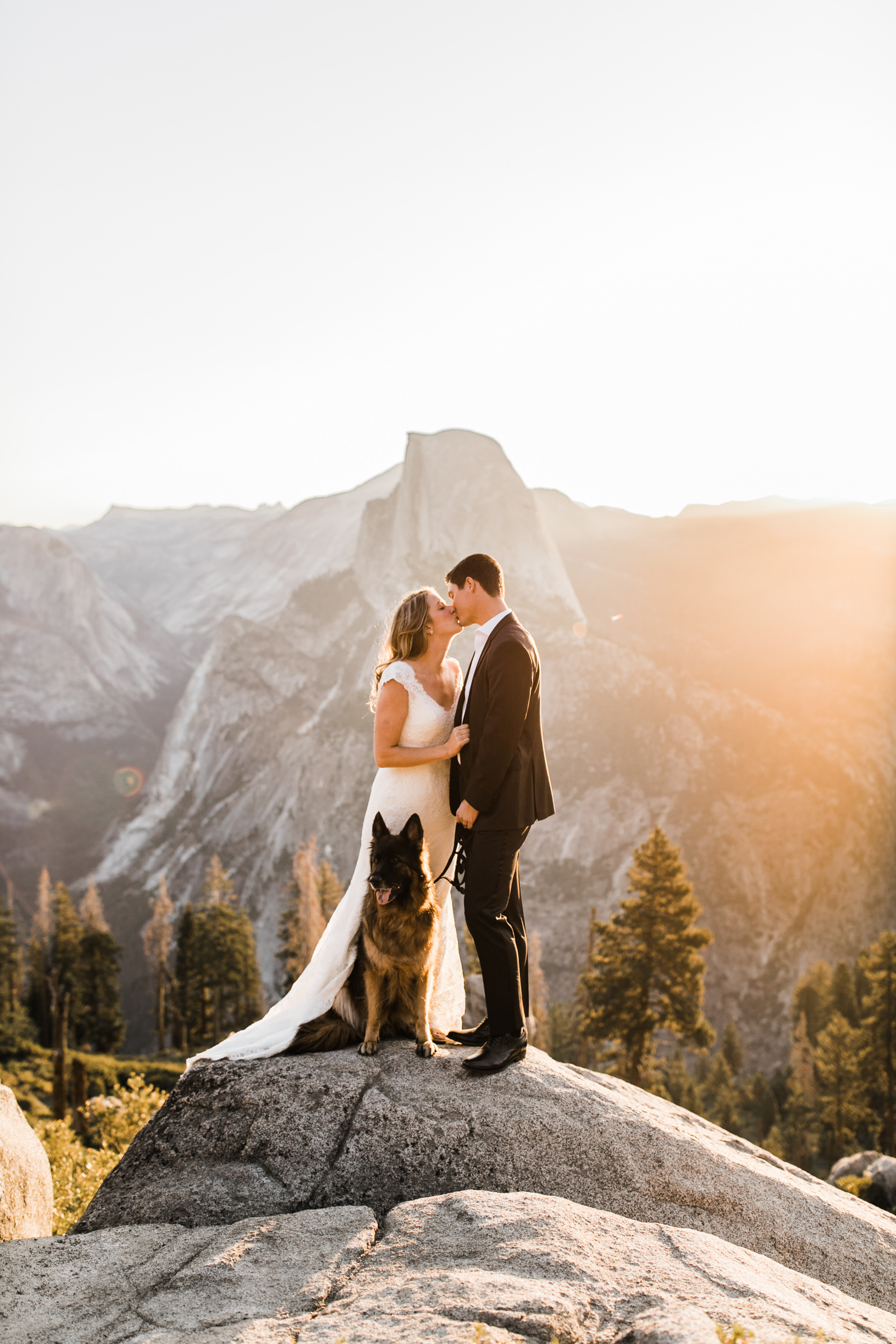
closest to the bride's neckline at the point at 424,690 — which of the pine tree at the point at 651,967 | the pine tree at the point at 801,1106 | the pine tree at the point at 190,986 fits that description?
the pine tree at the point at 651,967

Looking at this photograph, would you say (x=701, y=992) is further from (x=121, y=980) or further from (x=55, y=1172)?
(x=121, y=980)

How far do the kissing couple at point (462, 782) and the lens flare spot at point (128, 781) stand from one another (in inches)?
4578

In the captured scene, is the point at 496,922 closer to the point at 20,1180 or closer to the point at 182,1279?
the point at 182,1279

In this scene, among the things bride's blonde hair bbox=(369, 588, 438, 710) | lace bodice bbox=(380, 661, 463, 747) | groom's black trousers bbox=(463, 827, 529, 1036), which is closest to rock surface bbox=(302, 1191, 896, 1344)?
groom's black trousers bbox=(463, 827, 529, 1036)

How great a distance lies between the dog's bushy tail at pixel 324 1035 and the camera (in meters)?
6.34

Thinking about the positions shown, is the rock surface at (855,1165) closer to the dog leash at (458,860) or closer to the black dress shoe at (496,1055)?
the black dress shoe at (496,1055)

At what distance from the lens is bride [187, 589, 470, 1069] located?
622 cm

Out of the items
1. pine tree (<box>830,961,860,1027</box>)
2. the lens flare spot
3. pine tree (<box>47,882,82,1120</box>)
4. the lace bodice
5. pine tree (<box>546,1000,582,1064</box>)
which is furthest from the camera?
the lens flare spot

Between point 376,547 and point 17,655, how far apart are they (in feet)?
238

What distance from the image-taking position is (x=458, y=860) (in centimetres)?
641

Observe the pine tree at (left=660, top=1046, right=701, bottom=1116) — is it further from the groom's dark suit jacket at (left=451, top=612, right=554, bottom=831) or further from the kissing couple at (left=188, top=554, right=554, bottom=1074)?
the groom's dark suit jacket at (left=451, top=612, right=554, bottom=831)


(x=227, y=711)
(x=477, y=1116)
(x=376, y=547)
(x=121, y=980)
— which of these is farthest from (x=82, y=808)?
(x=477, y=1116)

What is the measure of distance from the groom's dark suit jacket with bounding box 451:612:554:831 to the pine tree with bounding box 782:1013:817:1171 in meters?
45.1

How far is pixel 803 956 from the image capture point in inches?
2263
